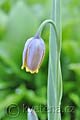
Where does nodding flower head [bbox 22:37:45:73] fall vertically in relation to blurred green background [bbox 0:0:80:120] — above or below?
below

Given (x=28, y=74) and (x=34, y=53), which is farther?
(x=28, y=74)

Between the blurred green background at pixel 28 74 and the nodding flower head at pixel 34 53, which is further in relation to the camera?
the blurred green background at pixel 28 74

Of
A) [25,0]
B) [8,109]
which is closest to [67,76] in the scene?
[8,109]

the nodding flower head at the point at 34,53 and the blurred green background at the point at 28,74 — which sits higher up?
the blurred green background at the point at 28,74

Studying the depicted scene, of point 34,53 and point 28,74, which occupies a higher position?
point 28,74

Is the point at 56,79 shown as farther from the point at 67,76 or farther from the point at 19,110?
the point at 67,76
